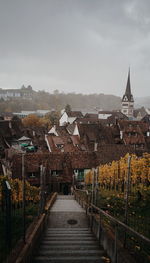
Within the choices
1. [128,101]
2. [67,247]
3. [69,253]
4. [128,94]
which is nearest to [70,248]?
[67,247]

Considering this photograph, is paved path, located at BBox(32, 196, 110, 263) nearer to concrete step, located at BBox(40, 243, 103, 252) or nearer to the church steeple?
concrete step, located at BBox(40, 243, 103, 252)

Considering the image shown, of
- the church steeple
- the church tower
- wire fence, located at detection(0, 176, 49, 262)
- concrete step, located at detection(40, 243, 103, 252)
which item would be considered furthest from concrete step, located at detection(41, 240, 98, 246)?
the church steeple

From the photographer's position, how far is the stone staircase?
6023mm

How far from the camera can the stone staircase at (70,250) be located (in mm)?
6023

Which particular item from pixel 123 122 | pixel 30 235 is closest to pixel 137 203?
pixel 30 235

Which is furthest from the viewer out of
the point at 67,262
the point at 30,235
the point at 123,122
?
the point at 123,122

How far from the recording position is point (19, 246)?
6.15 meters

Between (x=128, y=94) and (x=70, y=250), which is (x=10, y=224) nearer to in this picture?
(x=70, y=250)

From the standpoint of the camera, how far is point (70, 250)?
6516mm

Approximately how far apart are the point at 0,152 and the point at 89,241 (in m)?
39.0

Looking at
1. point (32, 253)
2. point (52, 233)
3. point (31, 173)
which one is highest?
point (32, 253)

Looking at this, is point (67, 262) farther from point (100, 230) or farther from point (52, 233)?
point (52, 233)

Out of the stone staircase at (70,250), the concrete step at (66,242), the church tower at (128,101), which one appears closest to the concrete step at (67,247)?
the stone staircase at (70,250)

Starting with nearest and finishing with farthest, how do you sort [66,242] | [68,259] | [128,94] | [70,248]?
[68,259] < [70,248] < [66,242] < [128,94]
